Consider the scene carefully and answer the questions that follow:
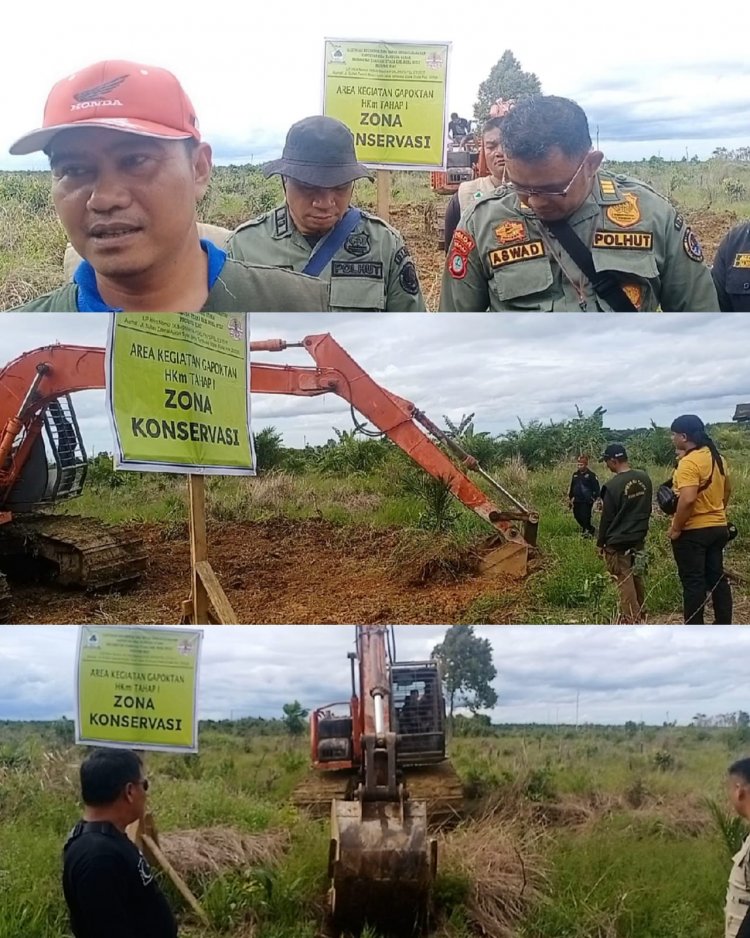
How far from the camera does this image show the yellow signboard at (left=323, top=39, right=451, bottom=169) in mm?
3340

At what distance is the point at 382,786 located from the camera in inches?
151

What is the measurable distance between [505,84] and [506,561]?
6.24 feet

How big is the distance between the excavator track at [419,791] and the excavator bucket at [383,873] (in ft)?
0.46

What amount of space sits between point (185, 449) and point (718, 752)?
2607 mm

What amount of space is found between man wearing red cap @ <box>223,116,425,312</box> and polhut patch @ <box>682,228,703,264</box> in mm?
1035

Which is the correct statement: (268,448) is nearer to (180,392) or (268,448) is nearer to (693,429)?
(180,392)

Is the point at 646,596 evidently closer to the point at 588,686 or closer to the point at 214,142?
the point at 588,686

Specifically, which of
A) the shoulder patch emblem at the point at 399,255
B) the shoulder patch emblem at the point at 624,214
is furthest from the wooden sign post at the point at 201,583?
the shoulder patch emblem at the point at 624,214

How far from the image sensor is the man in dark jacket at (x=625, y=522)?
363cm

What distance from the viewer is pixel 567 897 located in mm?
3795

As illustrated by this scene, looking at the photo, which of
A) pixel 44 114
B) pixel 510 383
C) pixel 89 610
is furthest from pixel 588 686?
pixel 44 114

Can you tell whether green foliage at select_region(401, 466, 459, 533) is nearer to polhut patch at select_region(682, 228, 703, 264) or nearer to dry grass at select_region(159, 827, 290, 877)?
polhut patch at select_region(682, 228, 703, 264)

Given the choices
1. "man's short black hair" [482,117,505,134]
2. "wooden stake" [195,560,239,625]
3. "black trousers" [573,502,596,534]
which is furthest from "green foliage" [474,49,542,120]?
"wooden stake" [195,560,239,625]

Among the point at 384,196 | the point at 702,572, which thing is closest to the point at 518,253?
the point at 384,196
